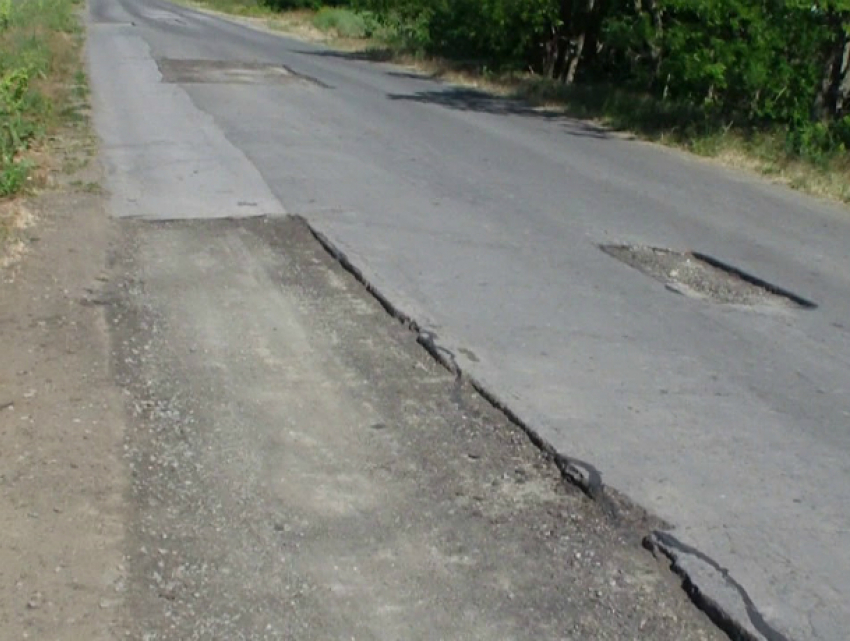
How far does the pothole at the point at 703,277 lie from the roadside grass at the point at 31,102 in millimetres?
4777

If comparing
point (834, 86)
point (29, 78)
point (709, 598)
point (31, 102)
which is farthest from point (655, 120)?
point (709, 598)

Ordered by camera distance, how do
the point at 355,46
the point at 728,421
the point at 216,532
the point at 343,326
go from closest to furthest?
1. the point at 216,532
2. the point at 728,421
3. the point at 343,326
4. the point at 355,46

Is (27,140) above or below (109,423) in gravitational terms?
below

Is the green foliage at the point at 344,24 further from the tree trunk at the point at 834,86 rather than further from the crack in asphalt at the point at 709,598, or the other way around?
the crack in asphalt at the point at 709,598

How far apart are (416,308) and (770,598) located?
12.7 ft

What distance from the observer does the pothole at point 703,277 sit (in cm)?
874

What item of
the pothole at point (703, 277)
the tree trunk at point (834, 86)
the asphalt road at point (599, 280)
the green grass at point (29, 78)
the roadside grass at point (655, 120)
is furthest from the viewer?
the tree trunk at point (834, 86)

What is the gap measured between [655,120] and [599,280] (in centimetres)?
1138

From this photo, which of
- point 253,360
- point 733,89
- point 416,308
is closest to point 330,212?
point 416,308

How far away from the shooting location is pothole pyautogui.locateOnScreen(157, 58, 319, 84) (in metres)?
22.2

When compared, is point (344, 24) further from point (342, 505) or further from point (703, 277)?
point (342, 505)

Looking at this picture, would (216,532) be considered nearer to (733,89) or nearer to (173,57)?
(733,89)

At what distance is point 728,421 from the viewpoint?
6129mm

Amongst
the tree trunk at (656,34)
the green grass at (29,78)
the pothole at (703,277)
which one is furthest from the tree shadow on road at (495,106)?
the pothole at (703,277)
